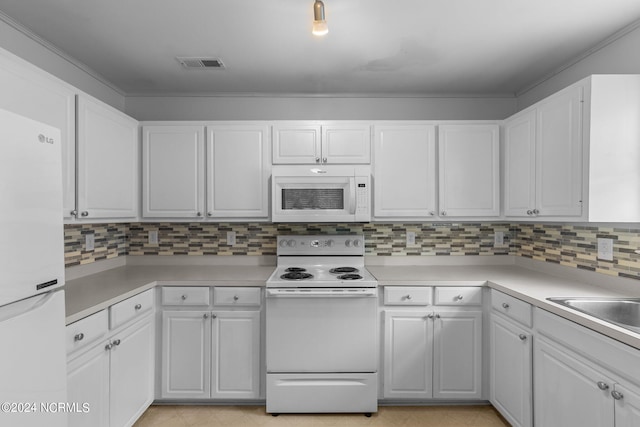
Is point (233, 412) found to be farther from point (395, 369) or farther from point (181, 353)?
point (395, 369)

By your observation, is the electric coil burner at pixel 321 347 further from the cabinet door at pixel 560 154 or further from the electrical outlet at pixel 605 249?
the electrical outlet at pixel 605 249

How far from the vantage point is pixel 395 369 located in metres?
2.35

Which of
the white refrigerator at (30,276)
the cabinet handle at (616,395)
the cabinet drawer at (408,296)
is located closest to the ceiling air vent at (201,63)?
the white refrigerator at (30,276)

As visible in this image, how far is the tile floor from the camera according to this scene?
2213mm

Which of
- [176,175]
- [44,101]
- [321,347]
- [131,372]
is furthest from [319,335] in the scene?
[44,101]

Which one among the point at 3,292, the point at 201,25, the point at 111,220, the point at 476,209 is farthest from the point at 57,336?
the point at 476,209

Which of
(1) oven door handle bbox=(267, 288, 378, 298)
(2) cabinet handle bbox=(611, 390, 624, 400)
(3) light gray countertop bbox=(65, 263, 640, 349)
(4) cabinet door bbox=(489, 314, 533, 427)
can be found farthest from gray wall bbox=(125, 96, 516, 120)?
(2) cabinet handle bbox=(611, 390, 624, 400)

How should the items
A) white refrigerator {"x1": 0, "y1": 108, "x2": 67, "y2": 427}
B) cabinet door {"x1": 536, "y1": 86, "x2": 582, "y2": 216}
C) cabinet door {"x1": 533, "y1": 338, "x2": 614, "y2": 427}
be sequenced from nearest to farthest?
1. white refrigerator {"x1": 0, "y1": 108, "x2": 67, "y2": 427}
2. cabinet door {"x1": 533, "y1": 338, "x2": 614, "y2": 427}
3. cabinet door {"x1": 536, "y1": 86, "x2": 582, "y2": 216}

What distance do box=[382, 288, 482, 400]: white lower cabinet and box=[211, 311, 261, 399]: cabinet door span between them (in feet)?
2.99

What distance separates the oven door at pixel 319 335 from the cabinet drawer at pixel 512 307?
2.58ft

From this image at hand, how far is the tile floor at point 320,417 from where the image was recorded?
2.21m

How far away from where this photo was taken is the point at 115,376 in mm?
1894

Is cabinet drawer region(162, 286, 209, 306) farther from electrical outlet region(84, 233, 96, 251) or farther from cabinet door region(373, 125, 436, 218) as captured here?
cabinet door region(373, 125, 436, 218)

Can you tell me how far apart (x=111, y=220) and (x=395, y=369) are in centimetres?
218
